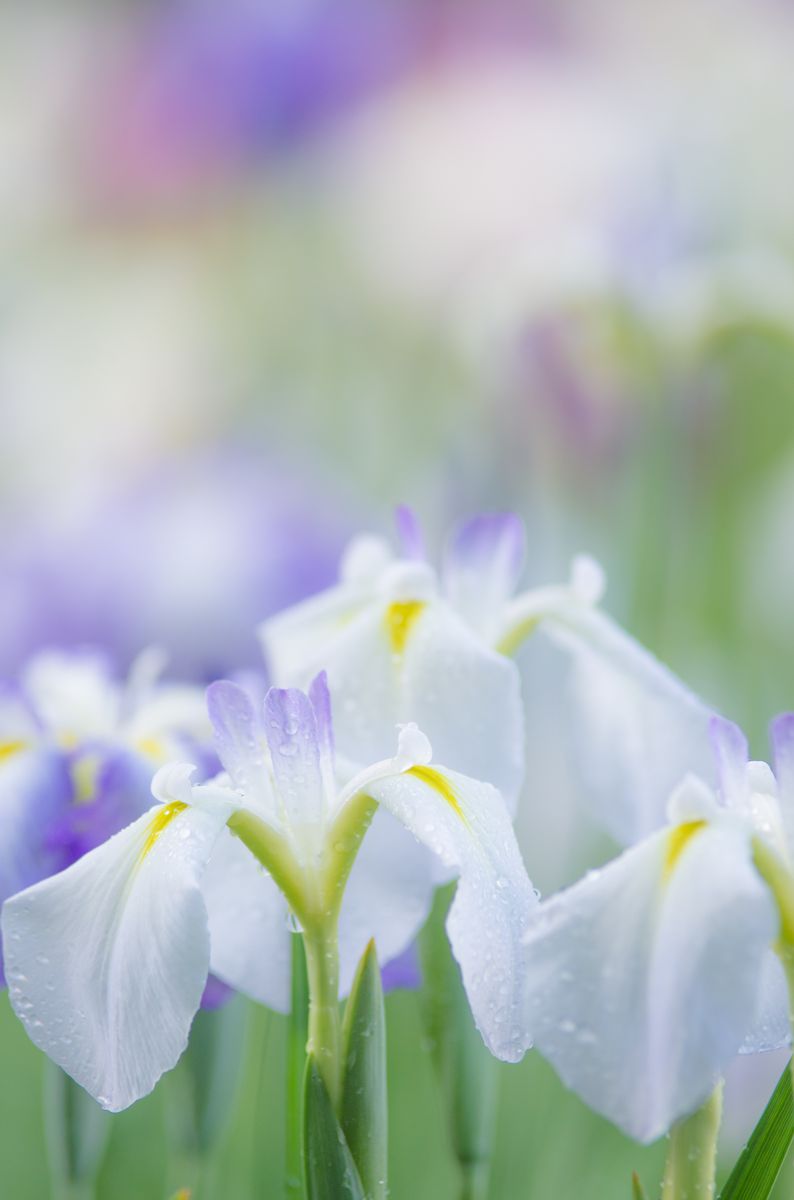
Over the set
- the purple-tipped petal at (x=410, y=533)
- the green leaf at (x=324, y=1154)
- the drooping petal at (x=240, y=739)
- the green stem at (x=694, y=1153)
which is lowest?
the green stem at (x=694, y=1153)

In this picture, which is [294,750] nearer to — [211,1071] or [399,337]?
[211,1071]

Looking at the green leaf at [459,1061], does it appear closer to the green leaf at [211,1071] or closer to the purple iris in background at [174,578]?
the green leaf at [211,1071]

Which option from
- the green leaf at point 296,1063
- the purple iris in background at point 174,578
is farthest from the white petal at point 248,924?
the purple iris in background at point 174,578

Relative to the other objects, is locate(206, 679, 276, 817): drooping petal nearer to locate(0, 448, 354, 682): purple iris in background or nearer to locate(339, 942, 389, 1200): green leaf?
locate(339, 942, 389, 1200): green leaf

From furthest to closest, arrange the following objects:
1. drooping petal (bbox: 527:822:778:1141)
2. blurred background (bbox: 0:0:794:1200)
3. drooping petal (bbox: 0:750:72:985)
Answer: blurred background (bbox: 0:0:794:1200) → drooping petal (bbox: 0:750:72:985) → drooping petal (bbox: 527:822:778:1141)

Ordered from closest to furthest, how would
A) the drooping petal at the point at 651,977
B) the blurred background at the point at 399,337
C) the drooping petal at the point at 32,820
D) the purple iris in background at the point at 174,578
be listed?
the drooping petal at the point at 651,977
the drooping petal at the point at 32,820
the blurred background at the point at 399,337
the purple iris in background at the point at 174,578

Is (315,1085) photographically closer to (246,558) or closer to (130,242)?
(246,558)

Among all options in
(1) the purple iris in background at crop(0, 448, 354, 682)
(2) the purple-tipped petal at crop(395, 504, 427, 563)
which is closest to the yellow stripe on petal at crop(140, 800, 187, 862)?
(2) the purple-tipped petal at crop(395, 504, 427, 563)
